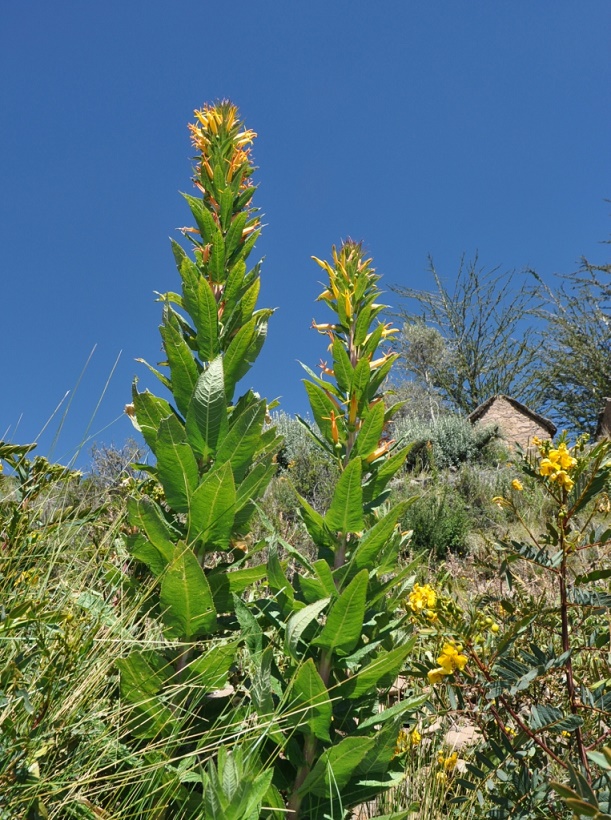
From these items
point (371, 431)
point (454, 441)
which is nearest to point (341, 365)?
point (371, 431)

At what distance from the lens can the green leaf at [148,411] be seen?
1.93 metres

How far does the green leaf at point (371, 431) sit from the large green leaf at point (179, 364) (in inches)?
23.2

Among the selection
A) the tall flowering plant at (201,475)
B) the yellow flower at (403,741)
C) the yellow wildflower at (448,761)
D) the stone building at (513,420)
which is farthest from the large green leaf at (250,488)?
the stone building at (513,420)

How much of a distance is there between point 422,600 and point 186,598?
0.75 meters

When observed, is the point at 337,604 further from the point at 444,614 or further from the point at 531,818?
the point at 531,818

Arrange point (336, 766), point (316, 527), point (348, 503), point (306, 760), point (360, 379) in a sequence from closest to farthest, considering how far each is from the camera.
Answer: point (336, 766), point (306, 760), point (348, 503), point (316, 527), point (360, 379)

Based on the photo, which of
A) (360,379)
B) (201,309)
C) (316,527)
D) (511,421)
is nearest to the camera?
(316,527)

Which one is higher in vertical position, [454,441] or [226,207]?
[454,441]

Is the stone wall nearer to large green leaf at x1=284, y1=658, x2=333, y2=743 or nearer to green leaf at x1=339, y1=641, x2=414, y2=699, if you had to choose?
green leaf at x1=339, y1=641, x2=414, y2=699

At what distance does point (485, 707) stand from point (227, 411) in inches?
45.8

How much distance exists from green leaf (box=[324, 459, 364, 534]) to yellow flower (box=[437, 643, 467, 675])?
0.41 m

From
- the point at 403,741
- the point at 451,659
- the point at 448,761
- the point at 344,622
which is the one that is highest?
the point at 344,622

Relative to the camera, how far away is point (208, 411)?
5.92 feet

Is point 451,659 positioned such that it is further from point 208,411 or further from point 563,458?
point 208,411
